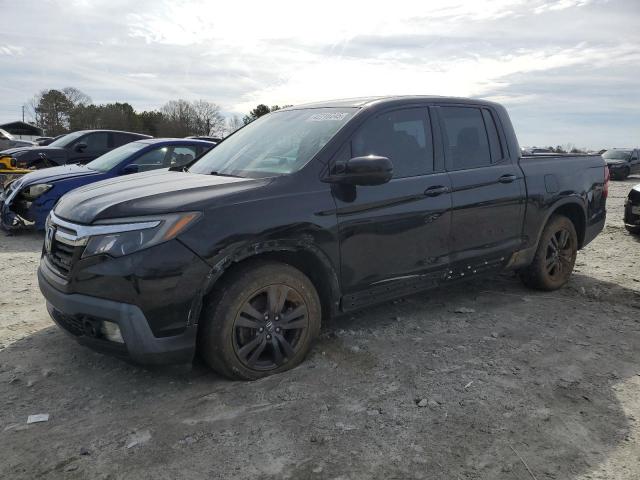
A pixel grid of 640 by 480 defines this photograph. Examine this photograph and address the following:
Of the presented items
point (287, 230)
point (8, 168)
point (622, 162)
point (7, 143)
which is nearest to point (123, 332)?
point (287, 230)

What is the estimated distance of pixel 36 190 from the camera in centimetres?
722

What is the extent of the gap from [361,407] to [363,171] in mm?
1430

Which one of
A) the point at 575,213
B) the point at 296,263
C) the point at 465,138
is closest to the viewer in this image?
the point at 296,263

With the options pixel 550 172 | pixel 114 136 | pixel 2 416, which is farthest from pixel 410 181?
pixel 114 136

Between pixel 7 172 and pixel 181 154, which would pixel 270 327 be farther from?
pixel 7 172

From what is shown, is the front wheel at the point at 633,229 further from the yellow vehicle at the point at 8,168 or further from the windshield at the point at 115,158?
the yellow vehicle at the point at 8,168

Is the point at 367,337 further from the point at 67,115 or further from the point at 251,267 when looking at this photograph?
the point at 67,115

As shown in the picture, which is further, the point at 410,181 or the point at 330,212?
the point at 410,181

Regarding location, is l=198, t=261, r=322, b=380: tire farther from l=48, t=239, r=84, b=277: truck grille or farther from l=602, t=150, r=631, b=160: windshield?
l=602, t=150, r=631, b=160: windshield

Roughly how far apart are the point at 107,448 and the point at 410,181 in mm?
2595

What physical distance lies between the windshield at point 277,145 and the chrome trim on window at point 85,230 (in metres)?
0.91

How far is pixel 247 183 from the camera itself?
3289 millimetres

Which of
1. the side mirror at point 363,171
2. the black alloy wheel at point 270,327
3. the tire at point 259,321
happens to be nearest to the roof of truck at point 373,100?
the side mirror at point 363,171

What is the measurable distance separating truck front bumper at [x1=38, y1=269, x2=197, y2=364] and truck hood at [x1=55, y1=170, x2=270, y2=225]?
0.48 metres
